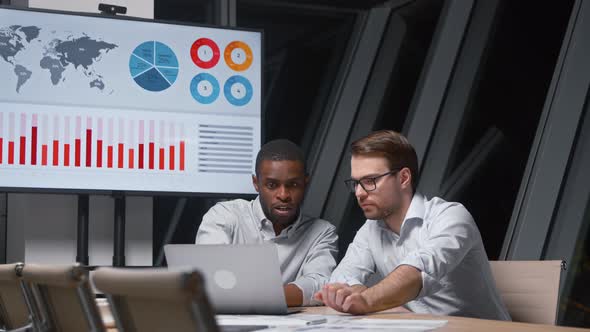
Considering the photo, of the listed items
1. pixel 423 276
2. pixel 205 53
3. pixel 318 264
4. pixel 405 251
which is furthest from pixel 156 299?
pixel 205 53

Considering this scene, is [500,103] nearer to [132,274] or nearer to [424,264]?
[424,264]

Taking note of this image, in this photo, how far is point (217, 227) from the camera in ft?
12.5

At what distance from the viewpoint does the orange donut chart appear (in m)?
4.09

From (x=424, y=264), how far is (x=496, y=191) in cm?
174

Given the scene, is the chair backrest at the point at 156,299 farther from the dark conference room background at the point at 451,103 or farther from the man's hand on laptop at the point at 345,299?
the dark conference room background at the point at 451,103

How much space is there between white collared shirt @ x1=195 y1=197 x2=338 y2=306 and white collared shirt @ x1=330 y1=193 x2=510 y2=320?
599mm

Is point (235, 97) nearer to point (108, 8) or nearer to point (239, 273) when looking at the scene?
point (108, 8)

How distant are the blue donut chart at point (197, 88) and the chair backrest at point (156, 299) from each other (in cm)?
271

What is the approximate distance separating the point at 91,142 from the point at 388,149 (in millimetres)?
1588

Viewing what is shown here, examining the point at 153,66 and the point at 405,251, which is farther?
the point at 153,66

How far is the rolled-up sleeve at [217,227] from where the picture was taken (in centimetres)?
373

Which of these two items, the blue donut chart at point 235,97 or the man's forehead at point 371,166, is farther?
the blue donut chart at point 235,97

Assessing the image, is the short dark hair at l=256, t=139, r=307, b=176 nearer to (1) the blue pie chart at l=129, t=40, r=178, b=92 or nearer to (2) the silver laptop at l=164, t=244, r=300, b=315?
(1) the blue pie chart at l=129, t=40, r=178, b=92

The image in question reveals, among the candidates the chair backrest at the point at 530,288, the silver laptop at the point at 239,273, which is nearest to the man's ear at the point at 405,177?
the chair backrest at the point at 530,288
